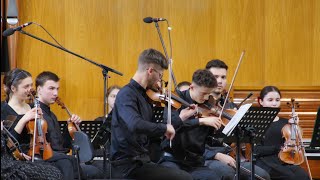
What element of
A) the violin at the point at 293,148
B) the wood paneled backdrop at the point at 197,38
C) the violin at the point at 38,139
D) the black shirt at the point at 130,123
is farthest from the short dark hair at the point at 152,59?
the wood paneled backdrop at the point at 197,38

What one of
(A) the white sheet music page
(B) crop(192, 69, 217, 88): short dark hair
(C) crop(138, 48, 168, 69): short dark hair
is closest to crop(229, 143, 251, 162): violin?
(B) crop(192, 69, 217, 88): short dark hair

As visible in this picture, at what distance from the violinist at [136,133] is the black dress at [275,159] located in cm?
184

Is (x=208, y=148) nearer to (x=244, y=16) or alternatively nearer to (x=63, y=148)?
(x=63, y=148)

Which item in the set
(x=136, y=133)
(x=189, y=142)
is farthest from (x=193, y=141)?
(x=136, y=133)

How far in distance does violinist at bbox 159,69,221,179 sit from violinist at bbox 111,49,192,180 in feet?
2.09

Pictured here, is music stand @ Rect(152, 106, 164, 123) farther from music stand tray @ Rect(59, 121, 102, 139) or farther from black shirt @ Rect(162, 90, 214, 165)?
music stand tray @ Rect(59, 121, 102, 139)

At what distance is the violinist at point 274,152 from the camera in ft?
20.8

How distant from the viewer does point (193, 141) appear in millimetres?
Result: 5430

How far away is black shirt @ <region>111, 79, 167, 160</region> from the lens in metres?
4.45

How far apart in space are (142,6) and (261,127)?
3.02 m

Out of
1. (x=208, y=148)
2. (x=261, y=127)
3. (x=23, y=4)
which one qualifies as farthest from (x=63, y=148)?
(x=23, y=4)

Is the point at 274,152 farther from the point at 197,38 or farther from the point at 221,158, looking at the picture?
the point at 197,38

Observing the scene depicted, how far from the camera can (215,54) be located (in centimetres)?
789

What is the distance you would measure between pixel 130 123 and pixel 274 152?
2.48 m
